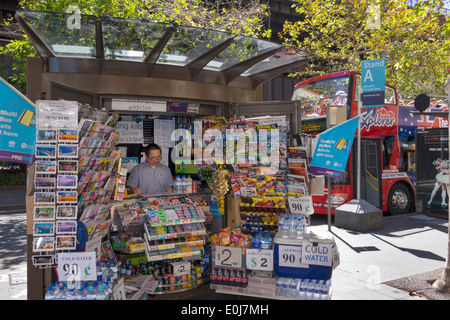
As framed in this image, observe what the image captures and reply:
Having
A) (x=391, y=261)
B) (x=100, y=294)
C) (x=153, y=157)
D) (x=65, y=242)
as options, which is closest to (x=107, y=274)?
(x=100, y=294)

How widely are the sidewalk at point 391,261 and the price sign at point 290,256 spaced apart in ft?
3.61

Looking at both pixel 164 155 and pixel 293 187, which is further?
pixel 164 155

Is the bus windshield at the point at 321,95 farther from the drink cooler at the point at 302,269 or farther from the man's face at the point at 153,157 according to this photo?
the drink cooler at the point at 302,269

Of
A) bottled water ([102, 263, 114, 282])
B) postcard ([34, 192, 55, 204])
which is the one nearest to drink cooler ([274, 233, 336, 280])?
bottled water ([102, 263, 114, 282])

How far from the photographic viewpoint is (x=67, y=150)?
148 inches

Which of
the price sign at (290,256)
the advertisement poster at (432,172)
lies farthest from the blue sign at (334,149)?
the advertisement poster at (432,172)

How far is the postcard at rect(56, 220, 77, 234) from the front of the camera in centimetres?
377

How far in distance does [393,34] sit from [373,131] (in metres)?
6.93

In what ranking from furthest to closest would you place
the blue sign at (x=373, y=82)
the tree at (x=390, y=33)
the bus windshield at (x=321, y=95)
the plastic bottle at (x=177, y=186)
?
the tree at (x=390, y=33), the bus windshield at (x=321, y=95), the blue sign at (x=373, y=82), the plastic bottle at (x=177, y=186)

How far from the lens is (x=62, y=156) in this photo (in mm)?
3734

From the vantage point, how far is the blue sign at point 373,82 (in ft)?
27.7

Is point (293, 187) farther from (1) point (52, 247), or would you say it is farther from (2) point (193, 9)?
(2) point (193, 9)

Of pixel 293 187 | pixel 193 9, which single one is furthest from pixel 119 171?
pixel 193 9

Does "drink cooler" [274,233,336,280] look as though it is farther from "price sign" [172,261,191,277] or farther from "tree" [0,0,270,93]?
"tree" [0,0,270,93]
